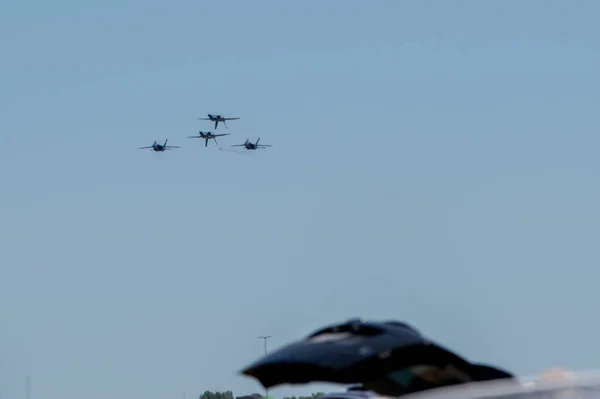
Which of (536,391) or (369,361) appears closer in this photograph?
(536,391)

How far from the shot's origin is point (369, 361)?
8.75 meters

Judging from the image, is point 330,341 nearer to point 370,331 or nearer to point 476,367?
point 370,331

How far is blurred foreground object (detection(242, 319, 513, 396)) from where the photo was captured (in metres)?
8.71

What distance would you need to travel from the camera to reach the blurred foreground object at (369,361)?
8711 mm

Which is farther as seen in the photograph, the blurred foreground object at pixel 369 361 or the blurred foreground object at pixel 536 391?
the blurred foreground object at pixel 369 361

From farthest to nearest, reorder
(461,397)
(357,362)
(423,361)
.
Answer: (423,361)
(357,362)
(461,397)

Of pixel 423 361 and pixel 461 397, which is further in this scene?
pixel 423 361

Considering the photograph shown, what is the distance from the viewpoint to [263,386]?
983 centimetres

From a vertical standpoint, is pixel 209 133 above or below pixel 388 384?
above

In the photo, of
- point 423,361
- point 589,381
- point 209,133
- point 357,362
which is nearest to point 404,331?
point 423,361

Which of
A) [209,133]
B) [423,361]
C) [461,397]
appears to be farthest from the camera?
[209,133]

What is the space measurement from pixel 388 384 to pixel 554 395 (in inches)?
119

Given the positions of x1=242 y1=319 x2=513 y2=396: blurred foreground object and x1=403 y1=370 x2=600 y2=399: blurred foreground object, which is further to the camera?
x1=242 y1=319 x2=513 y2=396: blurred foreground object

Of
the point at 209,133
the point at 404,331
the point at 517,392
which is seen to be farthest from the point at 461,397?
the point at 209,133
